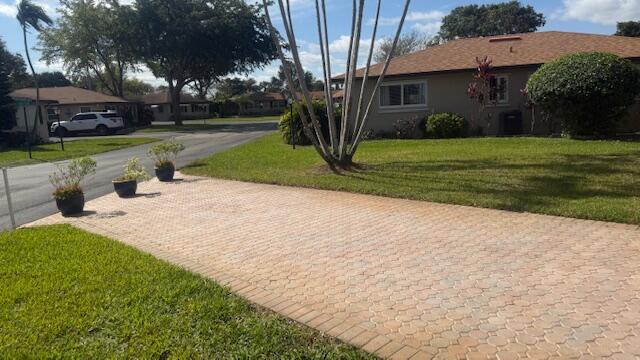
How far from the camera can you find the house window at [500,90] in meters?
20.1

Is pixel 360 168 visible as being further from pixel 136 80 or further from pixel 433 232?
pixel 136 80

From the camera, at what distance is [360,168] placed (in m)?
12.6

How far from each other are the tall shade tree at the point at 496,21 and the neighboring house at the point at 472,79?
4861 cm

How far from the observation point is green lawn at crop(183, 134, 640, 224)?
26.3ft

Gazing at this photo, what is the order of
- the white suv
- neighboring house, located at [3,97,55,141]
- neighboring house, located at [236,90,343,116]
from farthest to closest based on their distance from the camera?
neighboring house, located at [236,90,343,116], the white suv, neighboring house, located at [3,97,55,141]

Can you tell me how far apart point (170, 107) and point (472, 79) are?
5641 centimetres

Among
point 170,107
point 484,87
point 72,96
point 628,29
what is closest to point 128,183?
point 484,87

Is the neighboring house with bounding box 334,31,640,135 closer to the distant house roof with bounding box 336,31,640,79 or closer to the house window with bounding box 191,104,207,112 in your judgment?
the distant house roof with bounding box 336,31,640,79

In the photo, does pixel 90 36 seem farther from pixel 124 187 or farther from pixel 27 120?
pixel 124 187

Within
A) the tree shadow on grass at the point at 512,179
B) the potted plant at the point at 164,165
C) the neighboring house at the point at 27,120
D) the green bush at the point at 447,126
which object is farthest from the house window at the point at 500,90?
the neighboring house at the point at 27,120

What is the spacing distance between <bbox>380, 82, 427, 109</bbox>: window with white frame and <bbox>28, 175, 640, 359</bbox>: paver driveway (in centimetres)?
1325

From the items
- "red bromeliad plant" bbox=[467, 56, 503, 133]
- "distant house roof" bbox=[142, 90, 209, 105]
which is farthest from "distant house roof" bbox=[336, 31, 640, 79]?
"distant house roof" bbox=[142, 90, 209, 105]

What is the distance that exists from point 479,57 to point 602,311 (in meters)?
18.4

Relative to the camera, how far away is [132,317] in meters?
4.23
